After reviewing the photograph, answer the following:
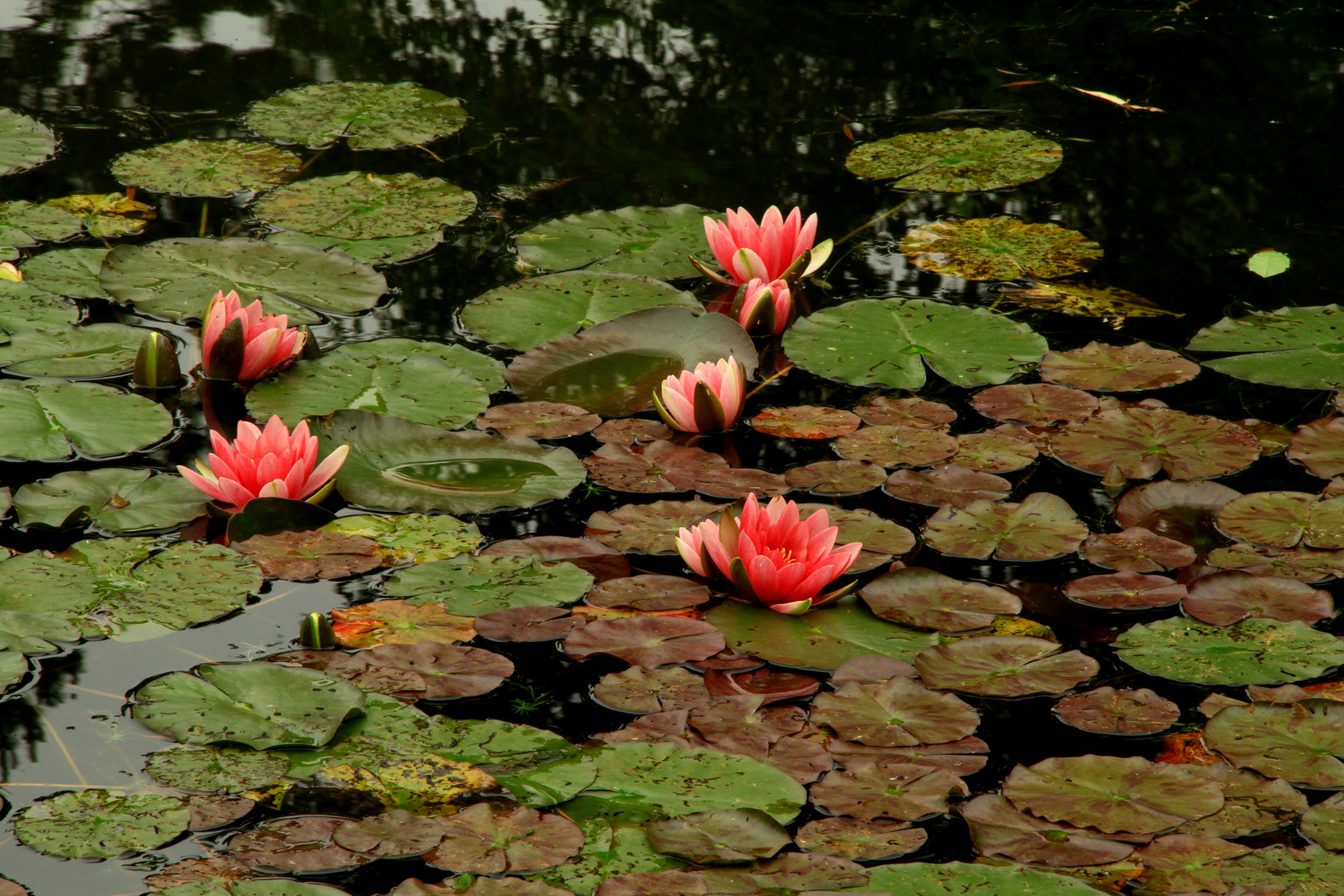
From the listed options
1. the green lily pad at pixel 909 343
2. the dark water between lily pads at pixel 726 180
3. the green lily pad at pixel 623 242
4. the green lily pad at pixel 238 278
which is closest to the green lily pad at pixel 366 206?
the dark water between lily pads at pixel 726 180

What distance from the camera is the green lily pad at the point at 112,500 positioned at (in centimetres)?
259

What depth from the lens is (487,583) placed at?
246 cm

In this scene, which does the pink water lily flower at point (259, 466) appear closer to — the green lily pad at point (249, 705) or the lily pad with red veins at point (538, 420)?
the lily pad with red veins at point (538, 420)

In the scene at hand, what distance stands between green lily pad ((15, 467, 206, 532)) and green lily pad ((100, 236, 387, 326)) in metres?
0.77

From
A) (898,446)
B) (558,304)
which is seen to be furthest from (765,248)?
(898,446)

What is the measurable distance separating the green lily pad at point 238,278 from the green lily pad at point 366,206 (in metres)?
0.22

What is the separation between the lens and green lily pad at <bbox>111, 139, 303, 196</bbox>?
409cm

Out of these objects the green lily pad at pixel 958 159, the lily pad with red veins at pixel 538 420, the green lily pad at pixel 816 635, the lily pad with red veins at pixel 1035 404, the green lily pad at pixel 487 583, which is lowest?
the green lily pad at pixel 487 583

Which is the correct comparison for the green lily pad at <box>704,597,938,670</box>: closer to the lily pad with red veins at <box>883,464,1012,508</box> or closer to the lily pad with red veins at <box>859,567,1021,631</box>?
the lily pad with red veins at <box>859,567,1021,631</box>

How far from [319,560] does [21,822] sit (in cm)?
78

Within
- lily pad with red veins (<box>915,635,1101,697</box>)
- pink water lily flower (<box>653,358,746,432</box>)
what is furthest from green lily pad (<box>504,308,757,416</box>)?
lily pad with red veins (<box>915,635,1101,697</box>)

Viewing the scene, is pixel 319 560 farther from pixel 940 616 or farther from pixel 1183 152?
pixel 1183 152

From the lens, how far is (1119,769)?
200cm

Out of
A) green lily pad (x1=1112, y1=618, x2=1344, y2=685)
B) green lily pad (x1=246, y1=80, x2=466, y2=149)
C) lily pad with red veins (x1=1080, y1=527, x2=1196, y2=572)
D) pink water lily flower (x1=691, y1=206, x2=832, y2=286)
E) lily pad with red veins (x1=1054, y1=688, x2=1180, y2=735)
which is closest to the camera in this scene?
lily pad with red veins (x1=1054, y1=688, x2=1180, y2=735)
